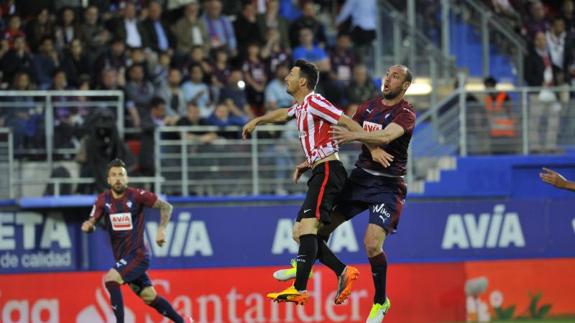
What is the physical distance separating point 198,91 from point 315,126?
277 inches

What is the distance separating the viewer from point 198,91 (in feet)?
62.7

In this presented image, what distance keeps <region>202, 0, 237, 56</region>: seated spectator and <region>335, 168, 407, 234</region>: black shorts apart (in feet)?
26.1

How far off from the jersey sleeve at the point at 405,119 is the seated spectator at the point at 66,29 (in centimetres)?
817

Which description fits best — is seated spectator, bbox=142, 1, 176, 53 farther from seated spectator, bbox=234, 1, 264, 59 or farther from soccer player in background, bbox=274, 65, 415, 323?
soccer player in background, bbox=274, 65, 415, 323

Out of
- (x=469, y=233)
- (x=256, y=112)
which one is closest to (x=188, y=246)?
(x=256, y=112)

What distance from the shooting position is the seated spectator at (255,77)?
1958cm

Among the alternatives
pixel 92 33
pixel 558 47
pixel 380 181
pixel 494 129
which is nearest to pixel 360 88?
pixel 494 129

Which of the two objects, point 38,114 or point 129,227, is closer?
point 129,227

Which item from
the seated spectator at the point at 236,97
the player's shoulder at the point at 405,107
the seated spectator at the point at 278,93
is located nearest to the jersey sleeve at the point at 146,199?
the player's shoulder at the point at 405,107

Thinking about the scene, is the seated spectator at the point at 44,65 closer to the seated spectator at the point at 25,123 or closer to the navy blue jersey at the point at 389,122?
the seated spectator at the point at 25,123

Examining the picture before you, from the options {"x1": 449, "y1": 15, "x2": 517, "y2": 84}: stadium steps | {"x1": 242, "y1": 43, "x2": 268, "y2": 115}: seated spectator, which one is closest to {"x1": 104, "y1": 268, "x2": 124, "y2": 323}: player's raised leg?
{"x1": 242, "y1": 43, "x2": 268, "y2": 115}: seated spectator

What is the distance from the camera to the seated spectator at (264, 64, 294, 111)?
63.3 ft

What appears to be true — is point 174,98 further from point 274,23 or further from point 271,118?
point 271,118

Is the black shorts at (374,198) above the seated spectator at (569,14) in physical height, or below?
below
